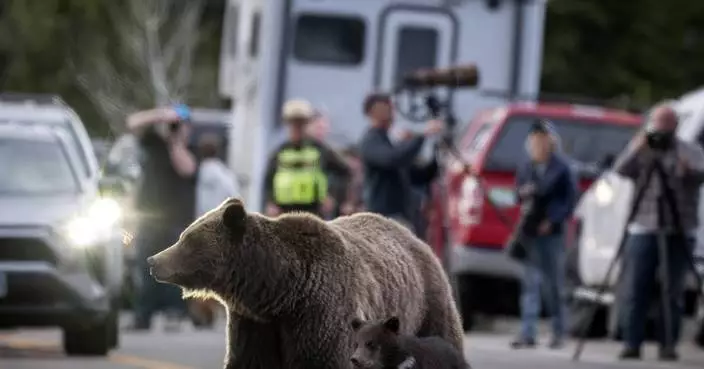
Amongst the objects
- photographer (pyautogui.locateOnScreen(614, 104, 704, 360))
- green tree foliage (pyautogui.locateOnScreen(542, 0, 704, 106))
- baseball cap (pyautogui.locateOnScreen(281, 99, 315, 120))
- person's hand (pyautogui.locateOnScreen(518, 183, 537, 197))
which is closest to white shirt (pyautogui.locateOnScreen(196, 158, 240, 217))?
person's hand (pyautogui.locateOnScreen(518, 183, 537, 197))

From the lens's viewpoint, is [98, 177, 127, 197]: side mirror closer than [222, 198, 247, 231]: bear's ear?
No

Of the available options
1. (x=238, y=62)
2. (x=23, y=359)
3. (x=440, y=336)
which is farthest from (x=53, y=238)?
(x=238, y=62)

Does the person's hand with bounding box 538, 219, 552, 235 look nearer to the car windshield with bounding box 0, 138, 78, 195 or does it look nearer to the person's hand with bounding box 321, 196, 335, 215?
the person's hand with bounding box 321, 196, 335, 215

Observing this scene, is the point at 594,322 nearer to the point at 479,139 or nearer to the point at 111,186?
the point at 479,139

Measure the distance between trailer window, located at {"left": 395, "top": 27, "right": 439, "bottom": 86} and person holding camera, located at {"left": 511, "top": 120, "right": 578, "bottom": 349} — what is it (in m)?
Answer: 6.61

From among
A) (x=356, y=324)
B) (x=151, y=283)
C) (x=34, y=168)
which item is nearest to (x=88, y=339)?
(x=34, y=168)

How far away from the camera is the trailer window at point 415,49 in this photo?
28.8 metres

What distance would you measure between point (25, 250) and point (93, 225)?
589 millimetres

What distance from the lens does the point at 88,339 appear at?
792 inches

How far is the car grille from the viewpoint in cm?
1952

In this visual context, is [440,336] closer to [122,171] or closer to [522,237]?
[122,171]

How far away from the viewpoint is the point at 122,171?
20.3 metres

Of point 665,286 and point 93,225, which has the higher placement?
point 93,225

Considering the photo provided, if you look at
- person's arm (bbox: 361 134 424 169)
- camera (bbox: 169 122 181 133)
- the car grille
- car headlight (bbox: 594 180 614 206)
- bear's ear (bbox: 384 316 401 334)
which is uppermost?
bear's ear (bbox: 384 316 401 334)
